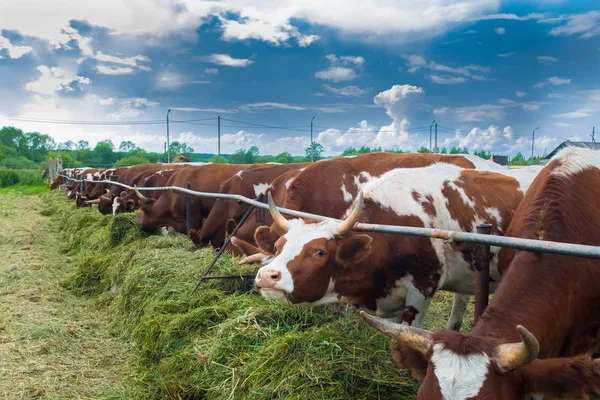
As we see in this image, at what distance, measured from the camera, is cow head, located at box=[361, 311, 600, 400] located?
75.6 inches

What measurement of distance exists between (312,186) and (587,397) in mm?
4635

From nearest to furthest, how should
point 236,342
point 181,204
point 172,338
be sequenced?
point 236,342 < point 172,338 < point 181,204

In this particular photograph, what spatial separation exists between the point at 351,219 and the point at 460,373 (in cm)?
191

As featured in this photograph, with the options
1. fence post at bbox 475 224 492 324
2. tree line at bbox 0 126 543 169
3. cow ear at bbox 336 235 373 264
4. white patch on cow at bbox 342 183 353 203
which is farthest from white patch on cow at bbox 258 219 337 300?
tree line at bbox 0 126 543 169

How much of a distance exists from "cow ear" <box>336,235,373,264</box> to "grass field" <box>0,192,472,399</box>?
50cm

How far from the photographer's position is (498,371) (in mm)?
2057

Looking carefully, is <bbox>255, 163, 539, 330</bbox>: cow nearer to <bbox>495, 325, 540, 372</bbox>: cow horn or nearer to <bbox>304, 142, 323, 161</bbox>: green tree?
<bbox>495, 325, 540, 372</bbox>: cow horn

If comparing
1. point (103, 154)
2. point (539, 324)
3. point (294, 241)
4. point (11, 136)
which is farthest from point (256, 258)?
point (11, 136)

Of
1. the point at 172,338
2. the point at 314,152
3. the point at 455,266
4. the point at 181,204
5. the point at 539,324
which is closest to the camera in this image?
the point at 539,324

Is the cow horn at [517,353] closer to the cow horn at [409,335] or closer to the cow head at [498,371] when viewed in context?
the cow head at [498,371]

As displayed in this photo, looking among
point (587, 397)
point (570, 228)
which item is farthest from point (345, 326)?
point (587, 397)

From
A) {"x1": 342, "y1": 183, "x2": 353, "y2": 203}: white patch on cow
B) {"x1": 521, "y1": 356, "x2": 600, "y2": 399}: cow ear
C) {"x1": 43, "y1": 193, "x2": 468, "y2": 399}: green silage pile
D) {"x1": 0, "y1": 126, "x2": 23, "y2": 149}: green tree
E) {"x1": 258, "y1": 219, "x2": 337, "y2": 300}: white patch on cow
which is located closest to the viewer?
{"x1": 521, "y1": 356, "x2": 600, "y2": 399}: cow ear

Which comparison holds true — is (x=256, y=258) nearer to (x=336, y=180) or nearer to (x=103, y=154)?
(x=336, y=180)

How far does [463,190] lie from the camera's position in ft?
16.1
